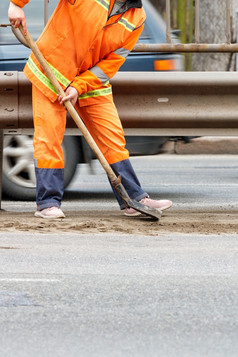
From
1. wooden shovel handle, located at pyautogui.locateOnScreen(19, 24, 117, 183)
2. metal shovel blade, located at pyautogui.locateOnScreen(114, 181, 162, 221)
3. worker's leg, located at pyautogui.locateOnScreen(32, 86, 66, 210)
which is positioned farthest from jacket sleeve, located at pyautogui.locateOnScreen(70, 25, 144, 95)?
metal shovel blade, located at pyautogui.locateOnScreen(114, 181, 162, 221)

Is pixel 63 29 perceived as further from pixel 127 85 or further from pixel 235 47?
pixel 235 47

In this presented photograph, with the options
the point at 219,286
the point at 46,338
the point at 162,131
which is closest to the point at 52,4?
the point at 162,131

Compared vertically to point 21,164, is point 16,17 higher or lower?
higher

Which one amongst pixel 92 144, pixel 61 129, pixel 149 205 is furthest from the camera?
pixel 149 205

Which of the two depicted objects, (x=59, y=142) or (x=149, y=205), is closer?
(x=59, y=142)

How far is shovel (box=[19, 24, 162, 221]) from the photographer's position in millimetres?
6078

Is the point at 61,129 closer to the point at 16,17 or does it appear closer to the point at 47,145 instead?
the point at 47,145

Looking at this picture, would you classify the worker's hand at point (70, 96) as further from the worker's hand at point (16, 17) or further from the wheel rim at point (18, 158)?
the wheel rim at point (18, 158)

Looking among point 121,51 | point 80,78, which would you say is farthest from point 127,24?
point 80,78

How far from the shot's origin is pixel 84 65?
20.7 feet

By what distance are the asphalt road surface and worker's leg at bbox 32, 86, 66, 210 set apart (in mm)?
A: 224

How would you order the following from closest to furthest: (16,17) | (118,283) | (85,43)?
(118,283)
(16,17)
(85,43)

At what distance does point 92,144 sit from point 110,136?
212 mm

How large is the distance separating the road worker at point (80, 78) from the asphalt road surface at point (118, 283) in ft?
0.94
